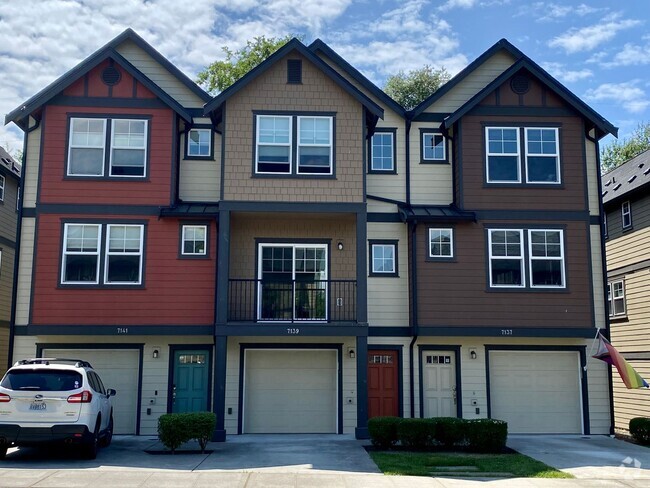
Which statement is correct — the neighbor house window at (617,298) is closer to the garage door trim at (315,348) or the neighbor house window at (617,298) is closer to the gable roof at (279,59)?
the garage door trim at (315,348)

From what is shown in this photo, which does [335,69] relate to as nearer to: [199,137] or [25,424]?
[199,137]

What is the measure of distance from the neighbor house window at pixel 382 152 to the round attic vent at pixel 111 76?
6975 mm

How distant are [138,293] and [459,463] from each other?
8829 millimetres

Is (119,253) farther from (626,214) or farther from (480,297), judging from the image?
(626,214)

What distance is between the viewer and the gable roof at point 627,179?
2180 centimetres

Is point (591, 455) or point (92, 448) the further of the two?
point (591, 455)

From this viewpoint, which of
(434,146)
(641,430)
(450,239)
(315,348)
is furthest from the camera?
(434,146)

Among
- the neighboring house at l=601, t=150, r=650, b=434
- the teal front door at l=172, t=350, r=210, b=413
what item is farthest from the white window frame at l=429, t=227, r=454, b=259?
the teal front door at l=172, t=350, r=210, b=413

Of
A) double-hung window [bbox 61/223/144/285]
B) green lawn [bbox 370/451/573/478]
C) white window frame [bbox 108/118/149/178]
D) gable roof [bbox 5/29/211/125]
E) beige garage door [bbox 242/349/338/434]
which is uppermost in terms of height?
gable roof [bbox 5/29/211/125]

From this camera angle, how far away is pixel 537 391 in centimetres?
1858

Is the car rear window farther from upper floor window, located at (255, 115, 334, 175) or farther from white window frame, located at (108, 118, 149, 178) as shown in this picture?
upper floor window, located at (255, 115, 334, 175)

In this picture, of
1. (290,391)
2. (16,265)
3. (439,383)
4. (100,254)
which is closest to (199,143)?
(100,254)

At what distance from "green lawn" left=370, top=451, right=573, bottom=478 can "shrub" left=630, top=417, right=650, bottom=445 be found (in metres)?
4.36

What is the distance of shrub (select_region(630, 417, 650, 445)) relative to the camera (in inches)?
658
